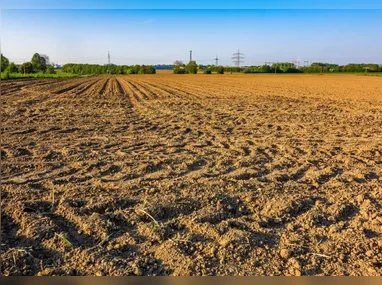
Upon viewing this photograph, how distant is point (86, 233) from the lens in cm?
293

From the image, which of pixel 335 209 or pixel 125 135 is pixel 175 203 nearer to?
pixel 335 209

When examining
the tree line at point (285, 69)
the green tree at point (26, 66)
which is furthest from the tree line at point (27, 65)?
the tree line at point (285, 69)

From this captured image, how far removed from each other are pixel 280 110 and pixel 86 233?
960 cm

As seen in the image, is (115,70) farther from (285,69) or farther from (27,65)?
(27,65)

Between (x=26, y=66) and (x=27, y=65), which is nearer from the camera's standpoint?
(x=27, y=65)

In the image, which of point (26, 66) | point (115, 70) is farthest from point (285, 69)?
point (26, 66)

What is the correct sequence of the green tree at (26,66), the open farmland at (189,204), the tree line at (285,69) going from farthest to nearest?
1. the tree line at (285,69)
2. the green tree at (26,66)
3. the open farmland at (189,204)

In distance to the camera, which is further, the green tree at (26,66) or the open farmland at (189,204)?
the green tree at (26,66)

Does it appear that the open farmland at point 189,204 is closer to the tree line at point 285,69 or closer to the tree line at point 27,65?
the tree line at point 27,65

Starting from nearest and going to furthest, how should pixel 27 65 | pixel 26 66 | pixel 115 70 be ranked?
pixel 27 65
pixel 26 66
pixel 115 70

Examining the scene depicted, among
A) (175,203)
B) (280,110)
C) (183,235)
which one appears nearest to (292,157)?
(175,203)

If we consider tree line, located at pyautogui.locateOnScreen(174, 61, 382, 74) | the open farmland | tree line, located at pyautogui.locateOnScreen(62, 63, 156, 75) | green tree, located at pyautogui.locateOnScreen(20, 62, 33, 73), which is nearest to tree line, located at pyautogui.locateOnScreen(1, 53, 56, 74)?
green tree, located at pyautogui.locateOnScreen(20, 62, 33, 73)

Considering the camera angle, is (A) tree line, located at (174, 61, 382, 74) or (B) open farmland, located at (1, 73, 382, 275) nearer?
(B) open farmland, located at (1, 73, 382, 275)

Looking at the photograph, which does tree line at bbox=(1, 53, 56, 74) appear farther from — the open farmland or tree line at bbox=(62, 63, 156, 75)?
tree line at bbox=(62, 63, 156, 75)
